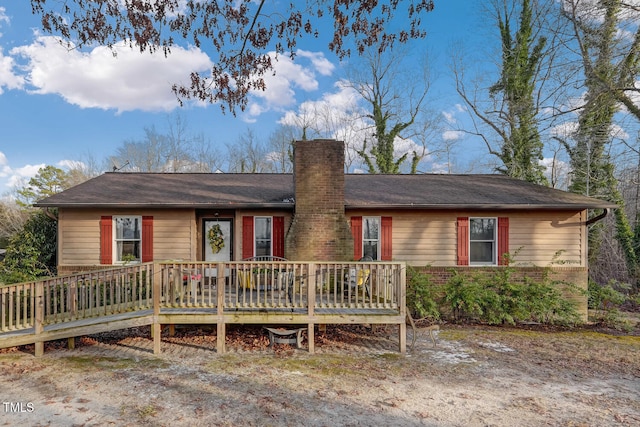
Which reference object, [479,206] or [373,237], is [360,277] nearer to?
[373,237]

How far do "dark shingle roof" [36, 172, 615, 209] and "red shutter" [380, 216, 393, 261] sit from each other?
531 mm

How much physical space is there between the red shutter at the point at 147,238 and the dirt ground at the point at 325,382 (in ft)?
8.20

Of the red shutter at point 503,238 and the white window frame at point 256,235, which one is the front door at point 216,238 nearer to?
A: the white window frame at point 256,235

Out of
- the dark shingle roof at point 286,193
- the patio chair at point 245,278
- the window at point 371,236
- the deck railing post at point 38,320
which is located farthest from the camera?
the window at point 371,236

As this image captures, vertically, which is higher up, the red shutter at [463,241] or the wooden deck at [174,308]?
the red shutter at [463,241]

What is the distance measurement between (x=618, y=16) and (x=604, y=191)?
7170 millimetres

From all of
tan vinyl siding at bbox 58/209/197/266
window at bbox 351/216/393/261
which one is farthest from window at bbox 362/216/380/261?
tan vinyl siding at bbox 58/209/197/266

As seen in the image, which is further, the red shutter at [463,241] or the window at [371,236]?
the window at [371,236]

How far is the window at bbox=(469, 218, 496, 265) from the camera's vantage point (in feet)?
31.6

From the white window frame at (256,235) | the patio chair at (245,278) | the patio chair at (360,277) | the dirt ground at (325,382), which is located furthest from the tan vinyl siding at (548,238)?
the patio chair at (245,278)

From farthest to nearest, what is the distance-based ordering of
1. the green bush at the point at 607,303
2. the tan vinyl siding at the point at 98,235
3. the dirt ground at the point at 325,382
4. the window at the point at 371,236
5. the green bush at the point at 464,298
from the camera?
1. the window at the point at 371,236
2. the tan vinyl siding at the point at 98,235
3. the green bush at the point at 607,303
4. the green bush at the point at 464,298
5. the dirt ground at the point at 325,382

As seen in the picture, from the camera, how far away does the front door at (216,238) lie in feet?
32.5

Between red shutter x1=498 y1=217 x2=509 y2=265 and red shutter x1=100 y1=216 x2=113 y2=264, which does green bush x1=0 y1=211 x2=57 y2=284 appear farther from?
red shutter x1=498 y1=217 x2=509 y2=265

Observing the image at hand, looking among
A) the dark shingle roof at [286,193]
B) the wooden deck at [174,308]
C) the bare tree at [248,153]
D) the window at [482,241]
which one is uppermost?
the bare tree at [248,153]
